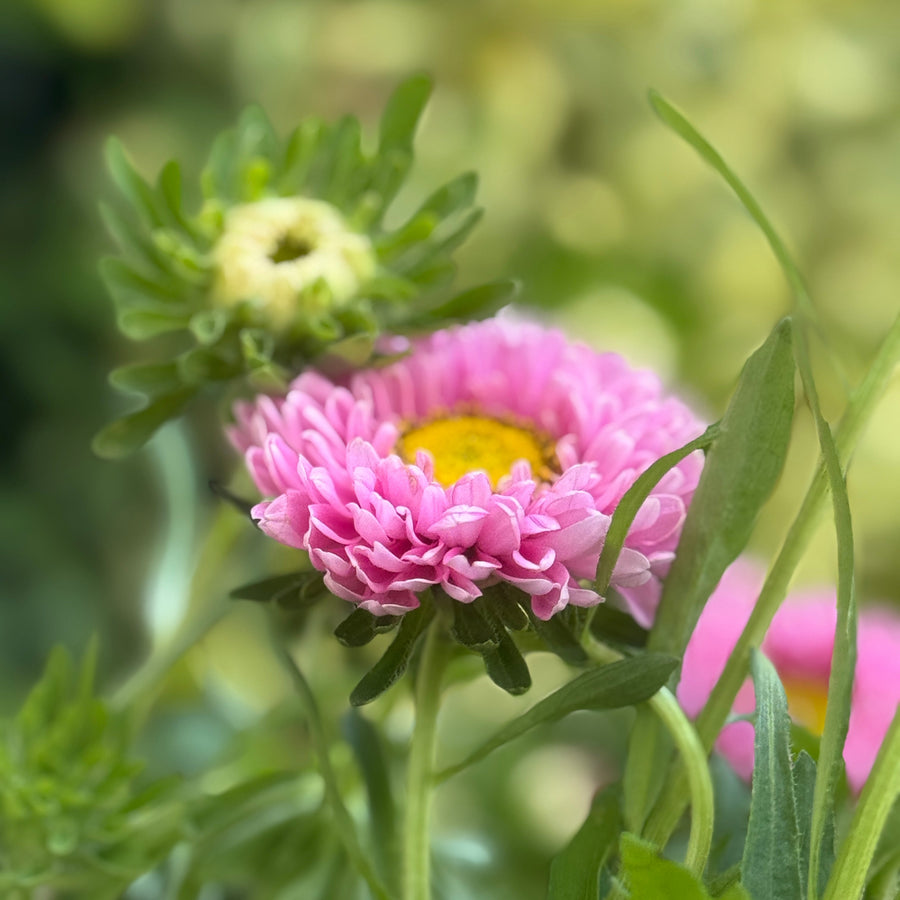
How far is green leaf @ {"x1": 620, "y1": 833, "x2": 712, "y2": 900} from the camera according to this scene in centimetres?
21

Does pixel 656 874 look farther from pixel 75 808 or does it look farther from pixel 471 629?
pixel 75 808

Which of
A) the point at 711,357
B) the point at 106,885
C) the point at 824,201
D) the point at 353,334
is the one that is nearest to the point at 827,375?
the point at 353,334

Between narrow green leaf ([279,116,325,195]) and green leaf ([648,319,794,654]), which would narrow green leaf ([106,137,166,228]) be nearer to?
narrow green leaf ([279,116,325,195])

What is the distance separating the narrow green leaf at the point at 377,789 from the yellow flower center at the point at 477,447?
91 millimetres

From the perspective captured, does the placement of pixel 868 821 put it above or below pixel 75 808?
above

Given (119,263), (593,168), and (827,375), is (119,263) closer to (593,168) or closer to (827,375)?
(827,375)

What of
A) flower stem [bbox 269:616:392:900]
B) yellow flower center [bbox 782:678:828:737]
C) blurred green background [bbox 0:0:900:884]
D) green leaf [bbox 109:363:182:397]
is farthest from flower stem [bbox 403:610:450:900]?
blurred green background [bbox 0:0:900:884]

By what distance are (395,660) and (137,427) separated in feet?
0.40

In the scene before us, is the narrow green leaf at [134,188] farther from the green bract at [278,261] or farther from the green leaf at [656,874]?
the green leaf at [656,874]

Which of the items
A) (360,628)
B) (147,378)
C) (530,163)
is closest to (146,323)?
(147,378)

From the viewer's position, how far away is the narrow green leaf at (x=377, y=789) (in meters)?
0.33

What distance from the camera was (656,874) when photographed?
0.21m

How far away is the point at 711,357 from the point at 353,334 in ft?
2.31

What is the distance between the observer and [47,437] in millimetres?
945
